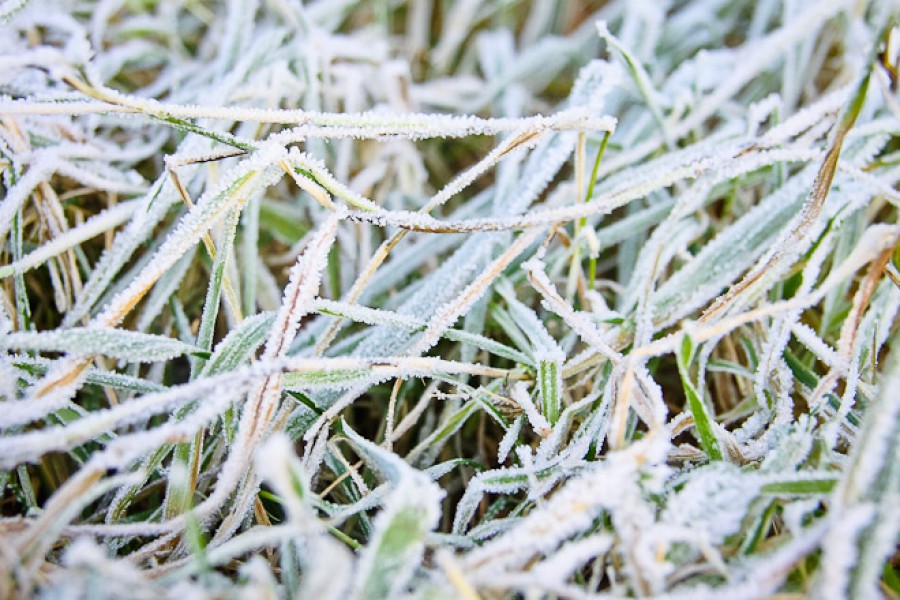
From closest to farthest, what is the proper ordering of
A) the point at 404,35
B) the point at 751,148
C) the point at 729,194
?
the point at 751,148 → the point at 729,194 → the point at 404,35

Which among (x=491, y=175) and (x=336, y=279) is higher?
(x=491, y=175)

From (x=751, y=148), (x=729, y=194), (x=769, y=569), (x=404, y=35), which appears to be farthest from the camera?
(x=404, y=35)

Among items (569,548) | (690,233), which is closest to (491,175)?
(690,233)

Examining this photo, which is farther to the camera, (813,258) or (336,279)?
(336,279)

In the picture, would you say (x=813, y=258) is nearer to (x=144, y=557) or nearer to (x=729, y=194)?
(x=729, y=194)

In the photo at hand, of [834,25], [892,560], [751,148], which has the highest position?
[834,25]

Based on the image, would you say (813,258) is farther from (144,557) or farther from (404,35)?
(404,35)
